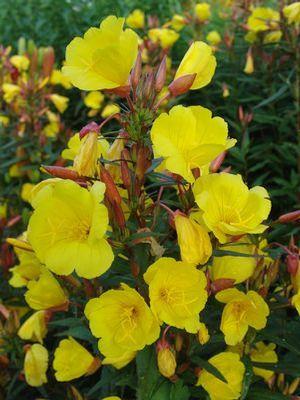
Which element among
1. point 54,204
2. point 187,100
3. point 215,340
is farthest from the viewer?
point 187,100

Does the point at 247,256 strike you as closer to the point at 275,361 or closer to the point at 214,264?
the point at 214,264

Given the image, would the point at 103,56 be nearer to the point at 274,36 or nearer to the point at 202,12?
the point at 274,36

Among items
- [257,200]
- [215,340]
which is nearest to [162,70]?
[257,200]

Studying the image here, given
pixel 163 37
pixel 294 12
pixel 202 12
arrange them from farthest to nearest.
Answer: pixel 202 12, pixel 163 37, pixel 294 12

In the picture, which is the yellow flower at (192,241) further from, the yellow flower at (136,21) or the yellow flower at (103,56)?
the yellow flower at (136,21)

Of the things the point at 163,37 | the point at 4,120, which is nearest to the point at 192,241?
the point at 4,120

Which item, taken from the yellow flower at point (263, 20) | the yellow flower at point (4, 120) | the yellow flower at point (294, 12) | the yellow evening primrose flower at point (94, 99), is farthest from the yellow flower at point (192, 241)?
the yellow evening primrose flower at point (94, 99)
